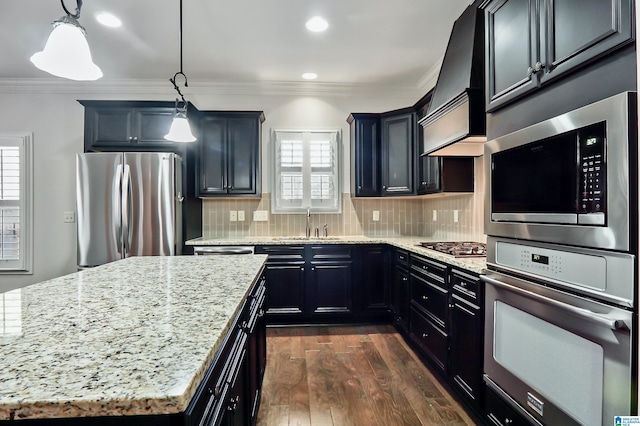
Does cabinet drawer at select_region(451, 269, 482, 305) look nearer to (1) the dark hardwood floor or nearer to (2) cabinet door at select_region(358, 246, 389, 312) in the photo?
(1) the dark hardwood floor

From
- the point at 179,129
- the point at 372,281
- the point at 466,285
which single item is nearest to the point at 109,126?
the point at 179,129

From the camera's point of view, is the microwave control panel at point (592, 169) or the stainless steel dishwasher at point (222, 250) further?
the stainless steel dishwasher at point (222, 250)

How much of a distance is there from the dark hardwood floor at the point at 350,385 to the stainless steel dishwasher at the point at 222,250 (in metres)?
0.90

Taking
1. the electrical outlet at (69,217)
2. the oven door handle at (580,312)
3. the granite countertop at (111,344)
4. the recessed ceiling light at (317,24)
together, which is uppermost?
the recessed ceiling light at (317,24)

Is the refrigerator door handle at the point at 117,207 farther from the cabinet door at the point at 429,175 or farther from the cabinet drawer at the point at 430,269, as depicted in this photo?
the cabinet door at the point at 429,175

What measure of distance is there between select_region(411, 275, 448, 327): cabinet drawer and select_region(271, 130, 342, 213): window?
1.59m

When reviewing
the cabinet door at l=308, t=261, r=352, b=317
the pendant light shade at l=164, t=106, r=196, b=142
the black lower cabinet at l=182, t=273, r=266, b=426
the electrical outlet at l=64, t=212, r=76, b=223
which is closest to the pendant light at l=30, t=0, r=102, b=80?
the pendant light shade at l=164, t=106, r=196, b=142

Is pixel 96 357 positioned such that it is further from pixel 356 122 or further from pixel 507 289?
pixel 356 122

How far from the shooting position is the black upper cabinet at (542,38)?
3.51ft

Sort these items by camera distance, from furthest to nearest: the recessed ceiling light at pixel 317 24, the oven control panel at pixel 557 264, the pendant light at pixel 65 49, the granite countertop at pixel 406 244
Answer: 1. the recessed ceiling light at pixel 317 24
2. the granite countertop at pixel 406 244
3. the pendant light at pixel 65 49
4. the oven control panel at pixel 557 264

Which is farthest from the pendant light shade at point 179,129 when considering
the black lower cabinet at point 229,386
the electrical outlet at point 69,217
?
the electrical outlet at point 69,217

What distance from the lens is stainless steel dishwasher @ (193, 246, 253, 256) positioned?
3.40 m

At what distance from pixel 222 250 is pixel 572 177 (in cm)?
298

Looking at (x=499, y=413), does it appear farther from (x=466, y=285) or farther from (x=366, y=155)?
(x=366, y=155)
